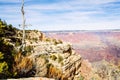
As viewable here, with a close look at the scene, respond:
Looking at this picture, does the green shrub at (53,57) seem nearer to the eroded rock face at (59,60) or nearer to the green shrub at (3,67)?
the eroded rock face at (59,60)

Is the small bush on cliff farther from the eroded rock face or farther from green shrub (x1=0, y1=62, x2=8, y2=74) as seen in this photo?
the eroded rock face

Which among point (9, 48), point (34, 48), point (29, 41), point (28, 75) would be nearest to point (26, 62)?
point (28, 75)

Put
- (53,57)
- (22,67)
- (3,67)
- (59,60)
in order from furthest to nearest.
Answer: (59,60)
(53,57)
(22,67)
(3,67)

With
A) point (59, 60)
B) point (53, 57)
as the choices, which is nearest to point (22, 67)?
point (53, 57)

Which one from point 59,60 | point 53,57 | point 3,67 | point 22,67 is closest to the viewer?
point 3,67

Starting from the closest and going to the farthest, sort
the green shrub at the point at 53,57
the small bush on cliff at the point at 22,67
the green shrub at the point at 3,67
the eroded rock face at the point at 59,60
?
1. the green shrub at the point at 3,67
2. the small bush on cliff at the point at 22,67
3. the eroded rock face at the point at 59,60
4. the green shrub at the point at 53,57

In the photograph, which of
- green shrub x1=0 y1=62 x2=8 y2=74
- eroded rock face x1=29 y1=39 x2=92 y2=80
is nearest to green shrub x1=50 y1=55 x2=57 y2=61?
eroded rock face x1=29 y1=39 x2=92 y2=80

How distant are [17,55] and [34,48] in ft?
18.4

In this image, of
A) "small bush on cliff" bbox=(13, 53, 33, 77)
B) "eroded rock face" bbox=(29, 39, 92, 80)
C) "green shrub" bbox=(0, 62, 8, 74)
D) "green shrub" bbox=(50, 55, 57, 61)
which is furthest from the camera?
"green shrub" bbox=(50, 55, 57, 61)

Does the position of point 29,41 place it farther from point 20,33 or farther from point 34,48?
point 34,48

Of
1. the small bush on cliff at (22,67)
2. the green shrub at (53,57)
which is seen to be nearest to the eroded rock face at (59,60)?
the green shrub at (53,57)

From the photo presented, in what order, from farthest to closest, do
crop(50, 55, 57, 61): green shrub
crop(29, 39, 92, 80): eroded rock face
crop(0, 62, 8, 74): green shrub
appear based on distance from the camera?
crop(50, 55, 57, 61): green shrub, crop(29, 39, 92, 80): eroded rock face, crop(0, 62, 8, 74): green shrub

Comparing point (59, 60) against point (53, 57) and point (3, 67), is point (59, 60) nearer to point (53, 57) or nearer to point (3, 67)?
point (53, 57)

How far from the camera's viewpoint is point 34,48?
24891 mm
